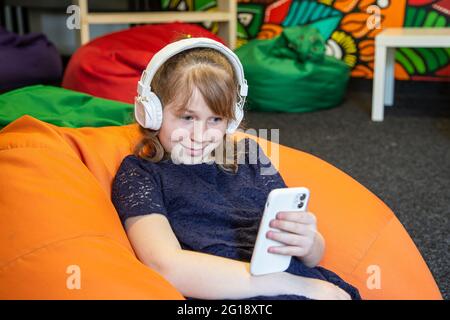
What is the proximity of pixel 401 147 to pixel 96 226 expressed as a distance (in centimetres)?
179

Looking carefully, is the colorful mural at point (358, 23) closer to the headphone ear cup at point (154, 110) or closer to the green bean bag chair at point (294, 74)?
the green bean bag chair at point (294, 74)

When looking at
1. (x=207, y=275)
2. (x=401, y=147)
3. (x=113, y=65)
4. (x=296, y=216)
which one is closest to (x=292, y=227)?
(x=296, y=216)

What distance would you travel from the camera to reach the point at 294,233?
2.83 ft

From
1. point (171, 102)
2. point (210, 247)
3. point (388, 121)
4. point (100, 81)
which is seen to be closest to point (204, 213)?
Result: point (210, 247)

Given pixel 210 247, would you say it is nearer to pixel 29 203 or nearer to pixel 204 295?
pixel 204 295

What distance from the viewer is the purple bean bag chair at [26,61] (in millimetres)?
2471

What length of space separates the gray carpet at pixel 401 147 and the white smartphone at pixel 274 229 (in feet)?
1.98

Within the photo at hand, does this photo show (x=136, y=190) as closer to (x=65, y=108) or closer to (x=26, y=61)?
(x=65, y=108)

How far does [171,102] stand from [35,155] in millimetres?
247

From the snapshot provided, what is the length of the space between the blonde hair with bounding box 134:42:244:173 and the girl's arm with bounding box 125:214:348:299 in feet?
0.60

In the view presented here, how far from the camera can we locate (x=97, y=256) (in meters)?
0.84

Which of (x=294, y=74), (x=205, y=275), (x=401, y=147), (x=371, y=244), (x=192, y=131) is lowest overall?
(x=401, y=147)

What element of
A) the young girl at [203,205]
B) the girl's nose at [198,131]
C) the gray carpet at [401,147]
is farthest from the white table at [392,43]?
the girl's nose at [198,131]

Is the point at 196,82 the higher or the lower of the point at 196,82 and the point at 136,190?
the higher
